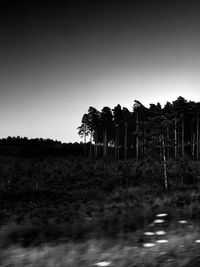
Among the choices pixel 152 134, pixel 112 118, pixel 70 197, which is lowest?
pixel 70 197

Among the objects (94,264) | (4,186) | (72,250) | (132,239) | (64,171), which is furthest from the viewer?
(64,171)

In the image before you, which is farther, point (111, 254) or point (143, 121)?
point (143, 121)

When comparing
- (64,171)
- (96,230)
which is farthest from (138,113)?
(96,230)

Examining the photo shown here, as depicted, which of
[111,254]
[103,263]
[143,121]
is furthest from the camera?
[143,121]

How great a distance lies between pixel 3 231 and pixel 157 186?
62.7ft

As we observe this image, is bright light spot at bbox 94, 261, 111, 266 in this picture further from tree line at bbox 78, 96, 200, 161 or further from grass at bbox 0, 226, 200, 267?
tree line at bbox 78, 96, 200, 161

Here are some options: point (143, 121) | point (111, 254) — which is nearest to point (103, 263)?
point (111, 254)

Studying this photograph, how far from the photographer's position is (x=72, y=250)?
4.95 m

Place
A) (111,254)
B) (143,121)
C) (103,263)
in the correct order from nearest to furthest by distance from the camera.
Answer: (103,263) → (111,254) → (143,121)

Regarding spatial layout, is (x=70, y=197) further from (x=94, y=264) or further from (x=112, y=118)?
(x=112, y=118)

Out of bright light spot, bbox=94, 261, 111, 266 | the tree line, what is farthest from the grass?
the tree line

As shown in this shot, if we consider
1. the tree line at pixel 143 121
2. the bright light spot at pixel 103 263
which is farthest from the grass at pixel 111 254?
the tree line at pixel 143 121

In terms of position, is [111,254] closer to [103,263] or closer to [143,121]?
[103,263]

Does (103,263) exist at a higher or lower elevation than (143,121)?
lower
